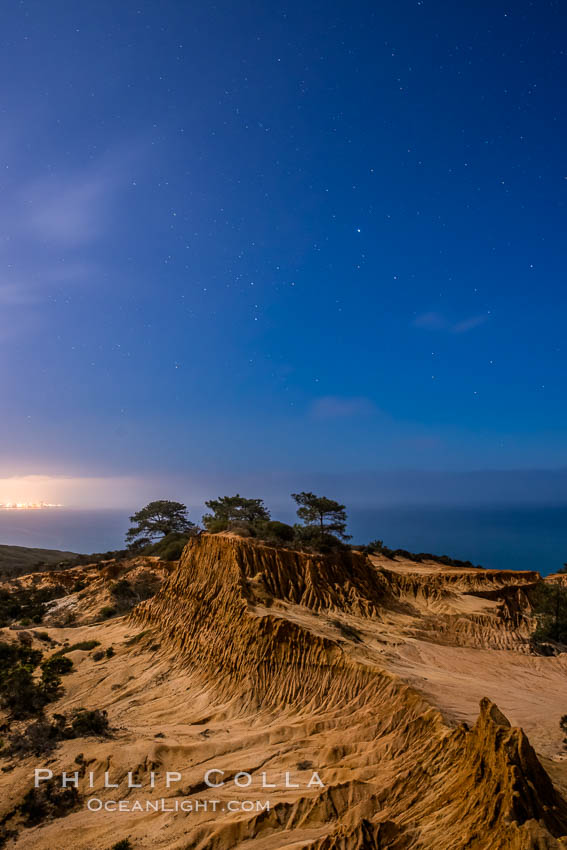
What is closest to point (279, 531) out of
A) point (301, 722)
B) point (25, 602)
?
point (25, 602)

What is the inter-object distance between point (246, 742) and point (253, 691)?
3.20 metres

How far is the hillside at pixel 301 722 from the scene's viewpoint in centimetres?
846

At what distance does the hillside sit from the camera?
846cm

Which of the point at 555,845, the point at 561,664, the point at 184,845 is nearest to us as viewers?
the point at 555,845

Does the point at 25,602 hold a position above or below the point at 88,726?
below

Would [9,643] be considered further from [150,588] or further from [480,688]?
[480,688]

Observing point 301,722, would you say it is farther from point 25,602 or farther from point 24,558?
point 24,558

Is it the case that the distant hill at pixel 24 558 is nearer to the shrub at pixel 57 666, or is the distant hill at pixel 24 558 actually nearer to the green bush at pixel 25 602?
the green bush at pixel 25 602

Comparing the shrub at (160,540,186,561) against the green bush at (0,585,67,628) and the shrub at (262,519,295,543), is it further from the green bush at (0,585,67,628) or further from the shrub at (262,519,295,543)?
the shrub at (262,519,295,543)

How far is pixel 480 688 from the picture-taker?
17641mm

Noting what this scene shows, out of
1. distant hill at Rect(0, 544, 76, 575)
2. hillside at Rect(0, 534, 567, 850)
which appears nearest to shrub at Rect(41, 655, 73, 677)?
hillside at Rect(0, 534, 567, 850)

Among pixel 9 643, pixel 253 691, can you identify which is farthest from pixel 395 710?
pixel 9 643

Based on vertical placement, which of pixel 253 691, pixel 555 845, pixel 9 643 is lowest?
pixel 9 643

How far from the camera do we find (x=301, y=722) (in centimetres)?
1464
